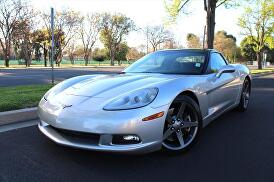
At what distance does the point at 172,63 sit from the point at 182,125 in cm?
130

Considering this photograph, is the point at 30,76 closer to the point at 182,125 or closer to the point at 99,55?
the point at 182,125

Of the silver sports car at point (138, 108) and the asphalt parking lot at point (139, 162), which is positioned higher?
the silver sports car at point (138, 108)

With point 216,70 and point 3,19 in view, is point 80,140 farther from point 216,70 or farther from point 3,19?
point 3,19

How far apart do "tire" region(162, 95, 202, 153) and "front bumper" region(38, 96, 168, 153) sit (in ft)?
0.83

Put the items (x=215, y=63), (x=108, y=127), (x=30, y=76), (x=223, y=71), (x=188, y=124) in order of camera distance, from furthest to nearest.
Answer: (x=30, y=76), (x=215, y=63), (x=223, y=71), (x=188, y=124), (x=108, y=127)

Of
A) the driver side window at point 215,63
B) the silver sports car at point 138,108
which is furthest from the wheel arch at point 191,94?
the driver side window at point 215,63

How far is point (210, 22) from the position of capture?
19.1 m

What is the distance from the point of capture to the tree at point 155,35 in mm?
78250

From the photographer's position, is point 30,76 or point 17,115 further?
point 30,76

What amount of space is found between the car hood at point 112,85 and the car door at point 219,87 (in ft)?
2.52

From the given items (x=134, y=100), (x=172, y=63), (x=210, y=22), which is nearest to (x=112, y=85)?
(x=134, y=100)

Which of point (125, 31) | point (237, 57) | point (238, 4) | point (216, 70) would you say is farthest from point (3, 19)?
point (237, 57)

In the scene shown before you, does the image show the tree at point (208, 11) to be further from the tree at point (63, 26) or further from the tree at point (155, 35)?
the tree at point (155, 35)

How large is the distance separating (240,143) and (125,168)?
5.80 ft
